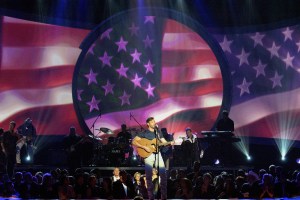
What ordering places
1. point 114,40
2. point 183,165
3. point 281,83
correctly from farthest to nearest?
point 114,40
point 281,83
point 183,165

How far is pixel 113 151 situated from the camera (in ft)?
57.6

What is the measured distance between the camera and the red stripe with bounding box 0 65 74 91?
64.3ft

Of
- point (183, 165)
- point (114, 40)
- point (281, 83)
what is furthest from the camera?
point (114, 40)

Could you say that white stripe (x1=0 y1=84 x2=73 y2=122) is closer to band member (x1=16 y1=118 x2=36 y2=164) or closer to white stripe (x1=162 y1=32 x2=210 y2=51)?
band member (x1=16 y1=118 x2=36 y2=164)

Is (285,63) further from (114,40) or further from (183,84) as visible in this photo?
(114,40)

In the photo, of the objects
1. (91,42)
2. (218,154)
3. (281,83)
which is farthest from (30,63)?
(281,83)

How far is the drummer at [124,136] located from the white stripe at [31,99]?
2.92 meters

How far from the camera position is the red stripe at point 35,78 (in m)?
19.6

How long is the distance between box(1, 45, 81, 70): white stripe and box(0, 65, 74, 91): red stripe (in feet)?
0.65

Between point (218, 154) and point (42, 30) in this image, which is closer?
point (218, 154)

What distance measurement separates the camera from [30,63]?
64.6ft

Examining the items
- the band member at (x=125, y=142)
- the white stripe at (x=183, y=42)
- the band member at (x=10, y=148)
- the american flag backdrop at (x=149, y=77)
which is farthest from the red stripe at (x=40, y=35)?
Result: the band member at (x=10, y=148)

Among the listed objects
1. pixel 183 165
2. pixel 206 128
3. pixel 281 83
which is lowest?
pixel 183 165

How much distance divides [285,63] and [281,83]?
77 cm
